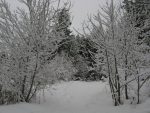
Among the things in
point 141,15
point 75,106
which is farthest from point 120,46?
point 75,106

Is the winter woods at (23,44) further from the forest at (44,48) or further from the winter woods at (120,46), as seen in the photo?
the winter woods at (120,46)

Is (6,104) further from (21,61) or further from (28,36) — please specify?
(28,36)

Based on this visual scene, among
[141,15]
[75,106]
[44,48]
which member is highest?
[141,15]

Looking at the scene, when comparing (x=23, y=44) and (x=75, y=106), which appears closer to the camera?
(x=23, y=44)

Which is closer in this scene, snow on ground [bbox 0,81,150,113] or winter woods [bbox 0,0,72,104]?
snow on ground [bbox 0,81,150,113]

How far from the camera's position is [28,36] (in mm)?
9273

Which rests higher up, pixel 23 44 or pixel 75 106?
pixel 23 44

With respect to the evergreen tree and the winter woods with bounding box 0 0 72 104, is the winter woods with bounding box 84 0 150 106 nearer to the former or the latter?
the evergreen tree

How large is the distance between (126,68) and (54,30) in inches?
133

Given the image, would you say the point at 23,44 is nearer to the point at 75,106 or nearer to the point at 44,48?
the point at 44,48

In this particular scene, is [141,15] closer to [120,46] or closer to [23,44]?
[120,46]

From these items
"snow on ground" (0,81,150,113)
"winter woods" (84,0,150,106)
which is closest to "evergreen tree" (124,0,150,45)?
"winter woods" (84,0,150,106)

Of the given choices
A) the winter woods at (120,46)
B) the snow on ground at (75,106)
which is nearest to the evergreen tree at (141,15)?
the winter woods at (120,46)

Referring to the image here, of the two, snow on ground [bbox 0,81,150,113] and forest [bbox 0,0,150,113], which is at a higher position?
forest [bbox 0,0,150,113]
